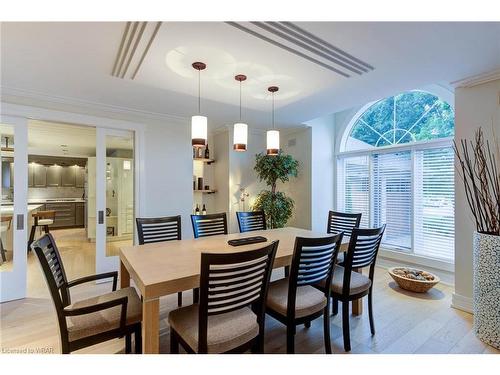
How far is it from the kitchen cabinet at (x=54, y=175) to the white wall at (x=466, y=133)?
992 cm

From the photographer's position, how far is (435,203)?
3529mm

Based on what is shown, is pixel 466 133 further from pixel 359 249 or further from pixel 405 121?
pixel 359 249

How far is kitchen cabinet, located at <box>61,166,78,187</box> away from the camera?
8.04 metres

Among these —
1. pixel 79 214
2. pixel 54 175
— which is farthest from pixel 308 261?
pixel 54 175

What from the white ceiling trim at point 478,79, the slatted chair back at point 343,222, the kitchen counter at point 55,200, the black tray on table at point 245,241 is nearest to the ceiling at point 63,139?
the kitchen counter at point 55,200

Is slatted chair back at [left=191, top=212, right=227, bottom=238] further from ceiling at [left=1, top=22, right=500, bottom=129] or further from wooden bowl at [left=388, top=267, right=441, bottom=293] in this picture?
wooden bowl at [left=388, top=267, right=441, bottom=293]

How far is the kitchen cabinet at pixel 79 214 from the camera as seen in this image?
25.5 ft

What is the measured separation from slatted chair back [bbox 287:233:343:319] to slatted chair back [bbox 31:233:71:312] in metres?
1.41

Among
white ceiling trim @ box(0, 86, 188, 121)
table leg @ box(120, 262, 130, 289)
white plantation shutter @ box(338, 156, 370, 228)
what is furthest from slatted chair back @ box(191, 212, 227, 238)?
white plantation shutter @ box(338, 156, 370, 228)

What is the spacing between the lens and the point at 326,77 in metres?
2.51

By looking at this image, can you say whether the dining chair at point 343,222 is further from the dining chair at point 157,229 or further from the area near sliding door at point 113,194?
the area near sliding door at point 113,194

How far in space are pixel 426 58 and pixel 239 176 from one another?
3257mm
